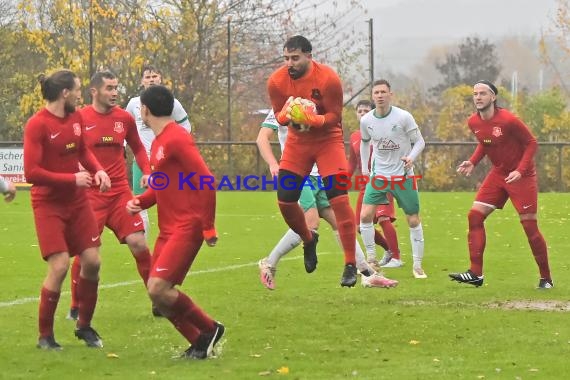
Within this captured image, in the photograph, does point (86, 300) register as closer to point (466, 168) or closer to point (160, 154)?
point (160, 154)

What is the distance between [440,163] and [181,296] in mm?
28599

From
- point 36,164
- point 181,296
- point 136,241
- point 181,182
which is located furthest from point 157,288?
point 136,241

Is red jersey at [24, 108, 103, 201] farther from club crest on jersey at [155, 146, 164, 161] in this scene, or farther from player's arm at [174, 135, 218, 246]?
player's arm at [174, 135, 218, 246]

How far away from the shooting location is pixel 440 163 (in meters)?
37.1

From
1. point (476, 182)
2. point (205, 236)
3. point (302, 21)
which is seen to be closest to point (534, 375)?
point (205, 236)

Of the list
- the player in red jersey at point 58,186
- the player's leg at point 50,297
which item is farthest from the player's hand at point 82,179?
the player's leg at point 50,297

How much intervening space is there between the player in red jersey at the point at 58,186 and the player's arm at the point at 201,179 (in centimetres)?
87

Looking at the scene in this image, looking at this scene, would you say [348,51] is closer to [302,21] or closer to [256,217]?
[302,21]

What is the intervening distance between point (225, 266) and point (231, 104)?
2328cm

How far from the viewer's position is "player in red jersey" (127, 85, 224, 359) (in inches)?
349

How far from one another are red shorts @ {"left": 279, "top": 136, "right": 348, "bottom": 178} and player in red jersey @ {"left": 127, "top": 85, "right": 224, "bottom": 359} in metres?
2.62

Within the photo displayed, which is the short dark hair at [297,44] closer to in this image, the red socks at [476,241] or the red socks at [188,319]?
the red socks at [188,319]

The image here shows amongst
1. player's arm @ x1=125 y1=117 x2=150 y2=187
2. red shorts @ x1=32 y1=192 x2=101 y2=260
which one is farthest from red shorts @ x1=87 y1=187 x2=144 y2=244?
red shorts @ x1=32 y1=192 x2=101 y2=260

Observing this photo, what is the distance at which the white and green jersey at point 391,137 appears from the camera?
14602mm
